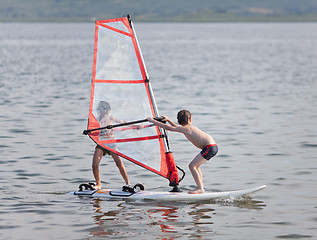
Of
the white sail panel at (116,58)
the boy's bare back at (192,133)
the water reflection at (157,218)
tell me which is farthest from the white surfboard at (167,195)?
the white sail panel at (116,58)

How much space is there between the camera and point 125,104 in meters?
16.5

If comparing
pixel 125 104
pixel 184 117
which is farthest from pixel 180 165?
pixel 184 117

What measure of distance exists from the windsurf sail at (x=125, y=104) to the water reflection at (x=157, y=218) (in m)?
1.12

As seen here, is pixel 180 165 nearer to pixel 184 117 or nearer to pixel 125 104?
pixel 125 104

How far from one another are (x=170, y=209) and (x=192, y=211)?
510 mm

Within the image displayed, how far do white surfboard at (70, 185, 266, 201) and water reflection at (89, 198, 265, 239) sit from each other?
0.14 metres

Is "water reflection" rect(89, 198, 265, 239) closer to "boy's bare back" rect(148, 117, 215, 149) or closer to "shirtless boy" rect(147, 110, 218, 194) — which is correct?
"shirtless boy" rect(147, 110, 218, 194)

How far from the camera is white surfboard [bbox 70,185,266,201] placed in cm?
1586

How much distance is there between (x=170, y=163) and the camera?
53.1 ft

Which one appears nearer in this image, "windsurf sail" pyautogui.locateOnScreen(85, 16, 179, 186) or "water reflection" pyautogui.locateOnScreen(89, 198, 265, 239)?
"water reflection" pyautogui.locateOnScreen(89, 198, 265, 239)

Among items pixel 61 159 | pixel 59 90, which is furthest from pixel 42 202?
pixel 59 90

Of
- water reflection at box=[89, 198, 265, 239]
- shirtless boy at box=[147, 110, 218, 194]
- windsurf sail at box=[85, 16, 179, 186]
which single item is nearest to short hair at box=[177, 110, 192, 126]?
shirtless boy at box=[147, 110, 218, 194]

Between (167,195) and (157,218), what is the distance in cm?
151

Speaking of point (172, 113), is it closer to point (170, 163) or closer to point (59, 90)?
point (59, 90)
